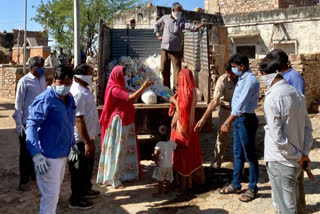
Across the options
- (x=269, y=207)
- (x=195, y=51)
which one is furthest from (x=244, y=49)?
(x=269, y=207)

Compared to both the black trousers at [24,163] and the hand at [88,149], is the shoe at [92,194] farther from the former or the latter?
the black trousers at [24,163]

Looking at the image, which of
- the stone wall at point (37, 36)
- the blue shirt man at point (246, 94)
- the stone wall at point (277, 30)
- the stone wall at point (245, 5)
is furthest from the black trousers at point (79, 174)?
the stone wall at point (37, 36)

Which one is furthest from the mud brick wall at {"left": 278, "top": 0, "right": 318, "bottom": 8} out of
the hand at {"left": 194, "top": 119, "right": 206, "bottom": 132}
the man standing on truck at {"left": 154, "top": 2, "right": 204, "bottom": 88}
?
the hand at {"left": 194, "top": 119, "right": 206, "bottom": 132}

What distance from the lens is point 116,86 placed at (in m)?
4.14

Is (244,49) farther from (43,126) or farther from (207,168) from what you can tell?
(43,126)

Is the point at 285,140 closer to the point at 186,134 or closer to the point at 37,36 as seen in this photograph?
the point at 186,134

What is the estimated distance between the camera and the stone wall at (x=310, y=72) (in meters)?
8.86

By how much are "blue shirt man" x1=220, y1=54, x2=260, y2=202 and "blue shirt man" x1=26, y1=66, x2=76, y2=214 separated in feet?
6.34

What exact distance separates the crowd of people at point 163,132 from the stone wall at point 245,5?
15199mm

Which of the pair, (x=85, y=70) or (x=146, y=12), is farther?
(x=146, y=12)

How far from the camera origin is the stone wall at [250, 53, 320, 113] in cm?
886

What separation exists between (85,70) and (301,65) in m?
6.99

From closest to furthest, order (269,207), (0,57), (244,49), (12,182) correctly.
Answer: (269,207), (12,182), (244,49), (0,57)

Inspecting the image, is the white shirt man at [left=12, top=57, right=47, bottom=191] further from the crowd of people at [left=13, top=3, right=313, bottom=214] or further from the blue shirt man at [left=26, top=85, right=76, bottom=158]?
the blue shirt man at [left=26, top=85, right=76, bottom=158]
